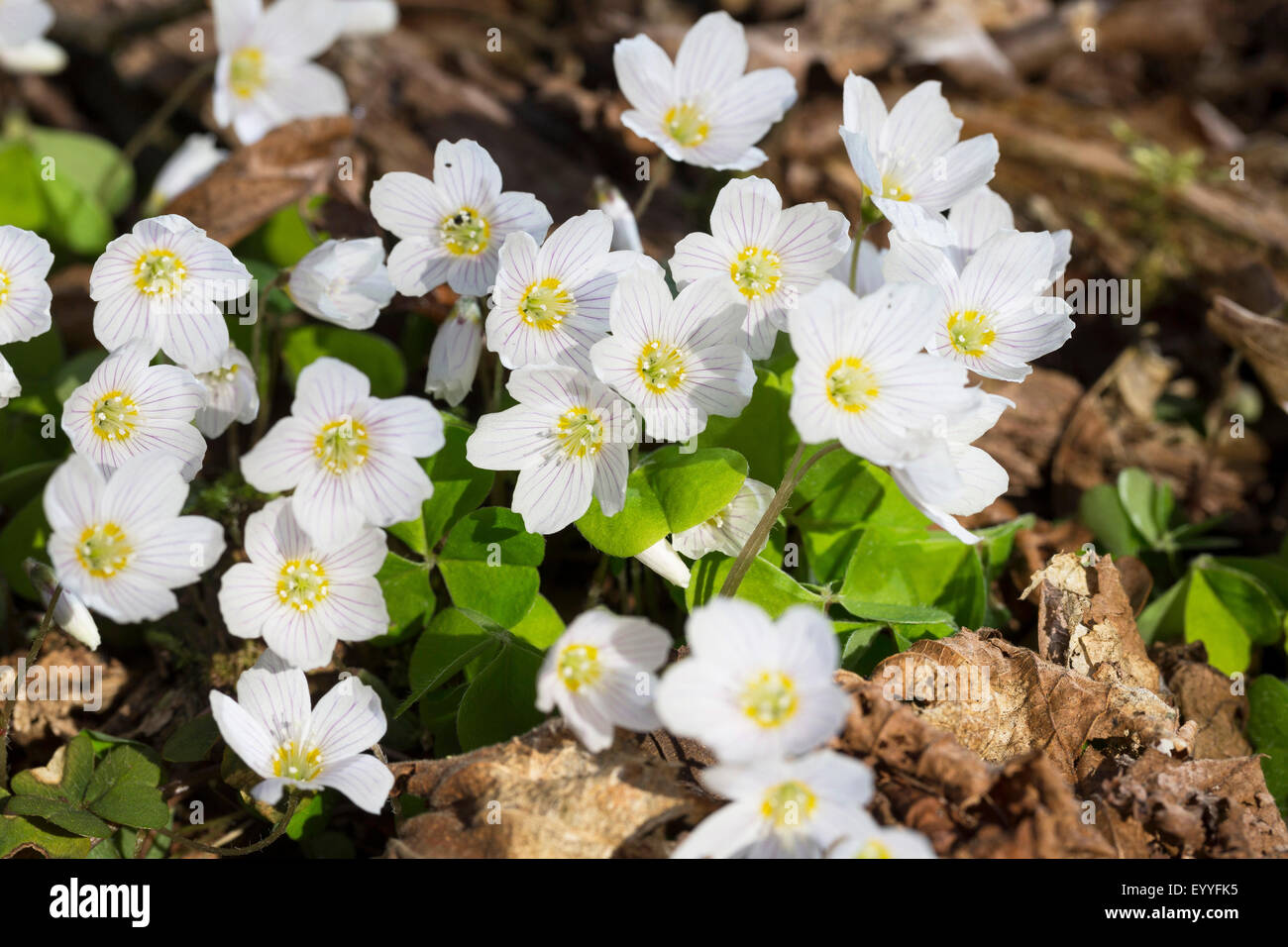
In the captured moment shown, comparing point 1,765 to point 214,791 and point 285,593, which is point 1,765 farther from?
point 285,593

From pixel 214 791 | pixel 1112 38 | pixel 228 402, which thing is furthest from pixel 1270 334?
pixel 214 791

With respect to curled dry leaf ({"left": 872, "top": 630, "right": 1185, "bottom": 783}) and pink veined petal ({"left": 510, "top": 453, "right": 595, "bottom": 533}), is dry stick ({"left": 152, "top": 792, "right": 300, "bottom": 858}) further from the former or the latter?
curled dry leaf ({"left": 872, "top": 630, "right": 1185, "bottom": 783})

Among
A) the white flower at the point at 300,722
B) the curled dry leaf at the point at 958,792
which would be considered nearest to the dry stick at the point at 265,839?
the white flower at the point at 300,722

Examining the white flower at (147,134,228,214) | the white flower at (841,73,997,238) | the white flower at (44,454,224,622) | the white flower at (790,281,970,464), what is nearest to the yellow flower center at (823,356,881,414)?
the white flower at (790,281,970,464)

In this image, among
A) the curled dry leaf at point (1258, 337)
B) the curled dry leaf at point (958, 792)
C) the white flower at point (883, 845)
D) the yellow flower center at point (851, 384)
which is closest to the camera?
the white flower at point (883, 845)

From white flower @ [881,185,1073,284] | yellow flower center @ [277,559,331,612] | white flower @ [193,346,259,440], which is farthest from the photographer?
white flower @ [881,185,1073,284]

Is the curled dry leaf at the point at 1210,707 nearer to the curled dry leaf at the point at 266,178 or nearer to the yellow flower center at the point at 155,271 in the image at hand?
the yellow flower center at the point at 155,271

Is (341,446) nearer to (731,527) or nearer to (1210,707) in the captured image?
(731,527)
